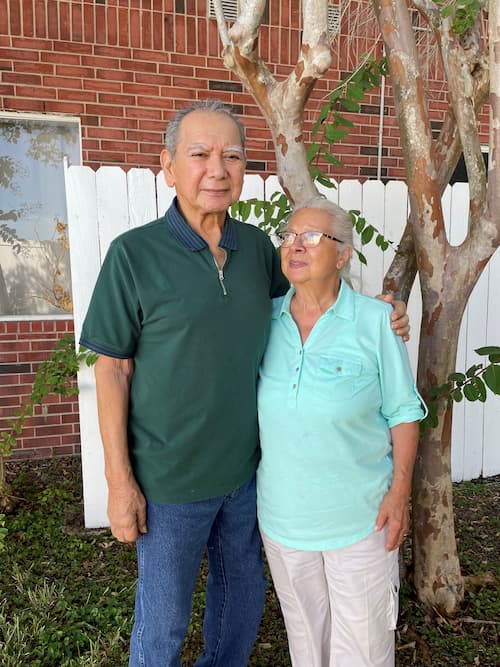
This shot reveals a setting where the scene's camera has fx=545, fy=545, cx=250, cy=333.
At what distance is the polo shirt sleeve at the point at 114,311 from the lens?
5.07ft

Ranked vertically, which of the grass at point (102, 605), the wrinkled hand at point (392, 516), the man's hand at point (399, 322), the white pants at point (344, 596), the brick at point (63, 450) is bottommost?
the grass at point (102, 605)

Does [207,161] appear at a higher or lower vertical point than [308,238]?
higher

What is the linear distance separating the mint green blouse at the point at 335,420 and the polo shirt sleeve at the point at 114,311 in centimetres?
47

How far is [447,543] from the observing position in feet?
8.21

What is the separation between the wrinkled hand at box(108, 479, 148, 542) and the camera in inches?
64.2

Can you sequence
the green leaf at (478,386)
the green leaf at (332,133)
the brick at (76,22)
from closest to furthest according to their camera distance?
the green leaf at (478,386) < the green leaf at (332,133) < the brick at (76,22)

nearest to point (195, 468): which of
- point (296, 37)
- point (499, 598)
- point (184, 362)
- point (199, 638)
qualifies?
point (184, 362)

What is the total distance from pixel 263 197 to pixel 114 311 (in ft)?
7.30

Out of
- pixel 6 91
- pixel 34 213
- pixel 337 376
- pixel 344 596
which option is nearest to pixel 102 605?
pixel 344 596

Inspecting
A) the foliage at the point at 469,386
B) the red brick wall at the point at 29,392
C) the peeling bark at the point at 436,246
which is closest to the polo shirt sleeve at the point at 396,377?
the foliage at the point at 469,386

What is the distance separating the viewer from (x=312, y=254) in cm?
170

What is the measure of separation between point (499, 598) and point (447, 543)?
50 cm

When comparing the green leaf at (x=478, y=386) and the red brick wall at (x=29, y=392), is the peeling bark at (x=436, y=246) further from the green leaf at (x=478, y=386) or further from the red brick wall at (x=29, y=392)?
the red brick wall at (x=29, y=392)

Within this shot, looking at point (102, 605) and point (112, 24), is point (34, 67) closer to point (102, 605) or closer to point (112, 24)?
point (112, 24)
